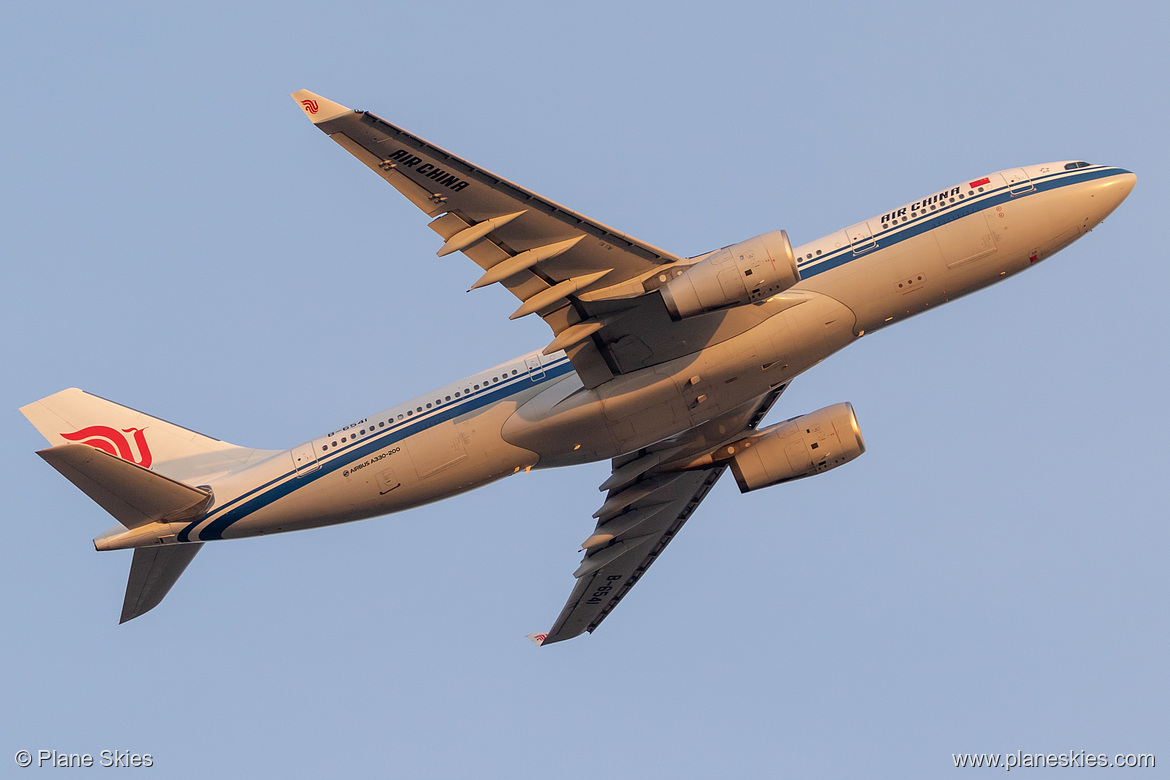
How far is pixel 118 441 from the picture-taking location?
37469mm

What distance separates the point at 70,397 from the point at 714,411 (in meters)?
21.4

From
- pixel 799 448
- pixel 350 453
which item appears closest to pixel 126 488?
pixel 350 453

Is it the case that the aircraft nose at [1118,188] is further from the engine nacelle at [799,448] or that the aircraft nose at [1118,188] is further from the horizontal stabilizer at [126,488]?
the horizontal stabilizer at [126,488]

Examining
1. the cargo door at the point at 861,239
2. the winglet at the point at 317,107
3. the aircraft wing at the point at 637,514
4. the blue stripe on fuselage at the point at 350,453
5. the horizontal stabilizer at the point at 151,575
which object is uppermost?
the winglet at the point at 317,107

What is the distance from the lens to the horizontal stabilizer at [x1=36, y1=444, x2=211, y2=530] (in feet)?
101

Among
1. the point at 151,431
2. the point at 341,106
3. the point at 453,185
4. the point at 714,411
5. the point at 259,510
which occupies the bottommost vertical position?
the point at 714,411

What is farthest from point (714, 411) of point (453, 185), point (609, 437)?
point (453, 185)

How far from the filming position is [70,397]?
Answer: 121 feet

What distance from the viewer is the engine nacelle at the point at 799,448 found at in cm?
3625

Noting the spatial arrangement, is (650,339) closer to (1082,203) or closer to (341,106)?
(341,106)

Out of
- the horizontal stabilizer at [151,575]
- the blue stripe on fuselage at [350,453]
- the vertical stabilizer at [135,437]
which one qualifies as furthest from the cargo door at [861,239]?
the horizontal stabilizer at [151,575]

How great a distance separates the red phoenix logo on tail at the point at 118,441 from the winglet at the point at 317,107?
53.6 feet

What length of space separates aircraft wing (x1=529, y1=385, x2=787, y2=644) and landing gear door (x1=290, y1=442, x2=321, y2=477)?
33.4 ft

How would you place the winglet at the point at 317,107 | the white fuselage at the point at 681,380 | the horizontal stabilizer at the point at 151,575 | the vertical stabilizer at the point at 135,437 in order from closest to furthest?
the winglet at the point at 317,107 → the white fuselage at the point at 681,380 → the horizontal stabilizer at the point at 151,575 → the vertical stabilizer at the point at 135,437
